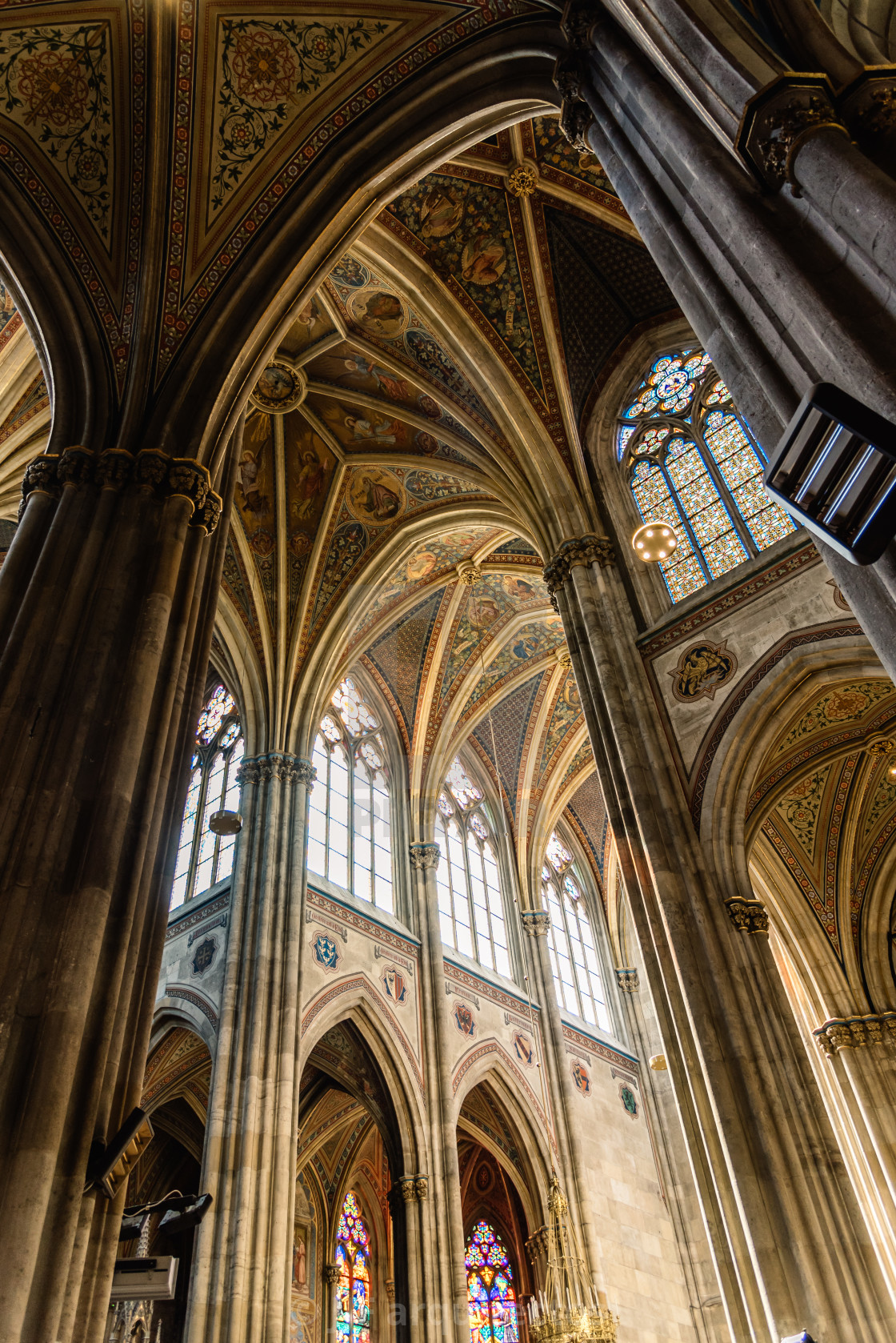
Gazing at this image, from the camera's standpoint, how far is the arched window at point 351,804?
641 inches

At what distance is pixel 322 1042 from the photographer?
1591 centimetres

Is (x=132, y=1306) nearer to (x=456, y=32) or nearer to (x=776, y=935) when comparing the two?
(x=776, y=935)

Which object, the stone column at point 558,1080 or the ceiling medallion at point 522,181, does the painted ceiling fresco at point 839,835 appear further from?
the ceiling medallion at point 522,181

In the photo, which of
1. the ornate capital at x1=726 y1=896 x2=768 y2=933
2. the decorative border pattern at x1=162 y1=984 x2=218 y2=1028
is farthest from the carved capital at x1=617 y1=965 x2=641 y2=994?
the ornate capital at x1=726 y1=896 x2=768 y2=933

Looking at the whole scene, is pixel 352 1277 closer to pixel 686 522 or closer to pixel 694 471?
pixel 686 522

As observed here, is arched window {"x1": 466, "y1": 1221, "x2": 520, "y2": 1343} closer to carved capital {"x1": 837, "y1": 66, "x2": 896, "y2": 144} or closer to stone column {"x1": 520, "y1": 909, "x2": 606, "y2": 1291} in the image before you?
stone column {"x1": 520, "y1": 909, "x2": 606, "y2": 1291}

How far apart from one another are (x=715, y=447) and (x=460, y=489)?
184 inches

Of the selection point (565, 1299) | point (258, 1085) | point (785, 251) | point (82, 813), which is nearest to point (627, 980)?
point (565, 1299)

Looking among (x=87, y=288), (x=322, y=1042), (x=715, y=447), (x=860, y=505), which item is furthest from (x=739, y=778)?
(x=322, y=1042)

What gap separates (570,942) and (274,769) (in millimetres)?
8694

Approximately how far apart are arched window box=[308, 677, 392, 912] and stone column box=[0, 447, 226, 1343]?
8.20 metres

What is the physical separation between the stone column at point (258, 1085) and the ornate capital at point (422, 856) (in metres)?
2.88

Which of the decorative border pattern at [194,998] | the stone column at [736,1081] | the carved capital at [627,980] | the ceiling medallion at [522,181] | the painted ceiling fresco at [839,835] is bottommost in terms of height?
the stone column at [736,1081]

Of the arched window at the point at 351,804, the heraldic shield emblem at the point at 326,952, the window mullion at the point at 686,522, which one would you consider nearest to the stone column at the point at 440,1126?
the arched window at the point at 351,804
